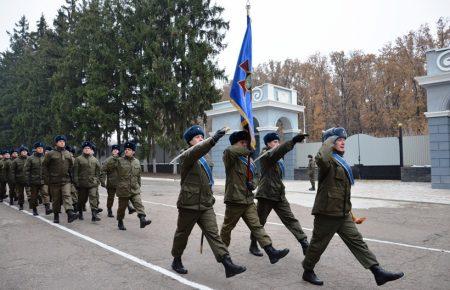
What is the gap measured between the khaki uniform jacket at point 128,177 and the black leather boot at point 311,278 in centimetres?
456

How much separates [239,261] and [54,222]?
552 centimetres

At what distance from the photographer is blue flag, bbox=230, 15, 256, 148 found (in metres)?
5.41

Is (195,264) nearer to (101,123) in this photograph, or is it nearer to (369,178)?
(369,178)

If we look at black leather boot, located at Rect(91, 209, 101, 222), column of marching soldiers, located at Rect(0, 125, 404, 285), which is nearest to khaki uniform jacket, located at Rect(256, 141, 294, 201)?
column of marching soldiers, located at Rect(0, 125, 404, 285)

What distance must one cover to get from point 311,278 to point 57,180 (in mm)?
6798

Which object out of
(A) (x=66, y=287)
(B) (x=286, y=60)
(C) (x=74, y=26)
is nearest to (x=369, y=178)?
(A) (x=66, y=287)

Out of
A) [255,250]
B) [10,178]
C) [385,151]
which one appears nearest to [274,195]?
[255,250]

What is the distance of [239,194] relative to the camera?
5352 mm

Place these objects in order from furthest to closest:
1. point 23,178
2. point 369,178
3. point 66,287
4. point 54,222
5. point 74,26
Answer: point 74,26 → point 369,178 → point 23,178 → point 54,222 → point 66,287

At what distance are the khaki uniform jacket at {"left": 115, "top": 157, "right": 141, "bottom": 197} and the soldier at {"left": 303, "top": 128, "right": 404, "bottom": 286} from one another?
4603 millimetres

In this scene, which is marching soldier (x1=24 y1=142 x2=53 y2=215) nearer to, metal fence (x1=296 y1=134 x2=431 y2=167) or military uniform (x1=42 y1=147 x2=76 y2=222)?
military uniform (x1=42 y1=147 x2=76 y2=222)

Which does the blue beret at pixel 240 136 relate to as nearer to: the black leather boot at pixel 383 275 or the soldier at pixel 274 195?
the soldier at pixel 274 195

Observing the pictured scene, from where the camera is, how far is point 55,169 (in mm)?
9328

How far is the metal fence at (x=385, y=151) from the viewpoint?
20484 millimetres
